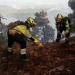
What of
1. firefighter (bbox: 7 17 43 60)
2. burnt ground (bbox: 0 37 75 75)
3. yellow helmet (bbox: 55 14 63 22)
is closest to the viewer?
burnt ground (bbox: 0 37 75 75)

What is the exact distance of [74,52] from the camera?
34.9ft

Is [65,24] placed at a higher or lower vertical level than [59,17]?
lower

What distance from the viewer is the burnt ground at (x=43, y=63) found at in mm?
8680

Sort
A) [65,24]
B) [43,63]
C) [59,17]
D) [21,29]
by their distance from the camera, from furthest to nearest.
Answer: [65,24] < [59,17] < [43,63] < [21,29]

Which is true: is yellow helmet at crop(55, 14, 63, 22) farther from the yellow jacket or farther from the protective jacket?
the yellow jacket

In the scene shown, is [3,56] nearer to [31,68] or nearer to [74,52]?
[31,68]

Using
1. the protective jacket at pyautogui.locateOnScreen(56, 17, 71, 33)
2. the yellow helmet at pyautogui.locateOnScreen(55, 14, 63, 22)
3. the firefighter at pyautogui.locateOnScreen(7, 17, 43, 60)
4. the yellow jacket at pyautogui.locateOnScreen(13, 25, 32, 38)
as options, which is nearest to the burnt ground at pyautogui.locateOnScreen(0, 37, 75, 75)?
the firefighter at pyautogui.locateOnScreen(7, 17, 43, 60)

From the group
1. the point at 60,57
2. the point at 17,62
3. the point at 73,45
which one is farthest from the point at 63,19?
the point at 17,62

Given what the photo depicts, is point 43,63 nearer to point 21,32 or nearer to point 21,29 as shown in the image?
point 21,32

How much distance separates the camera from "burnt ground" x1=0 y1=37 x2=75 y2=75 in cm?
868

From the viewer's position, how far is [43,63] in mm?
9594

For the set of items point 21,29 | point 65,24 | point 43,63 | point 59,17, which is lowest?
point 43,63

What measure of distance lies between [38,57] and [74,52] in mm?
1790

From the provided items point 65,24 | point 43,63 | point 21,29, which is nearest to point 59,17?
point 65,24
